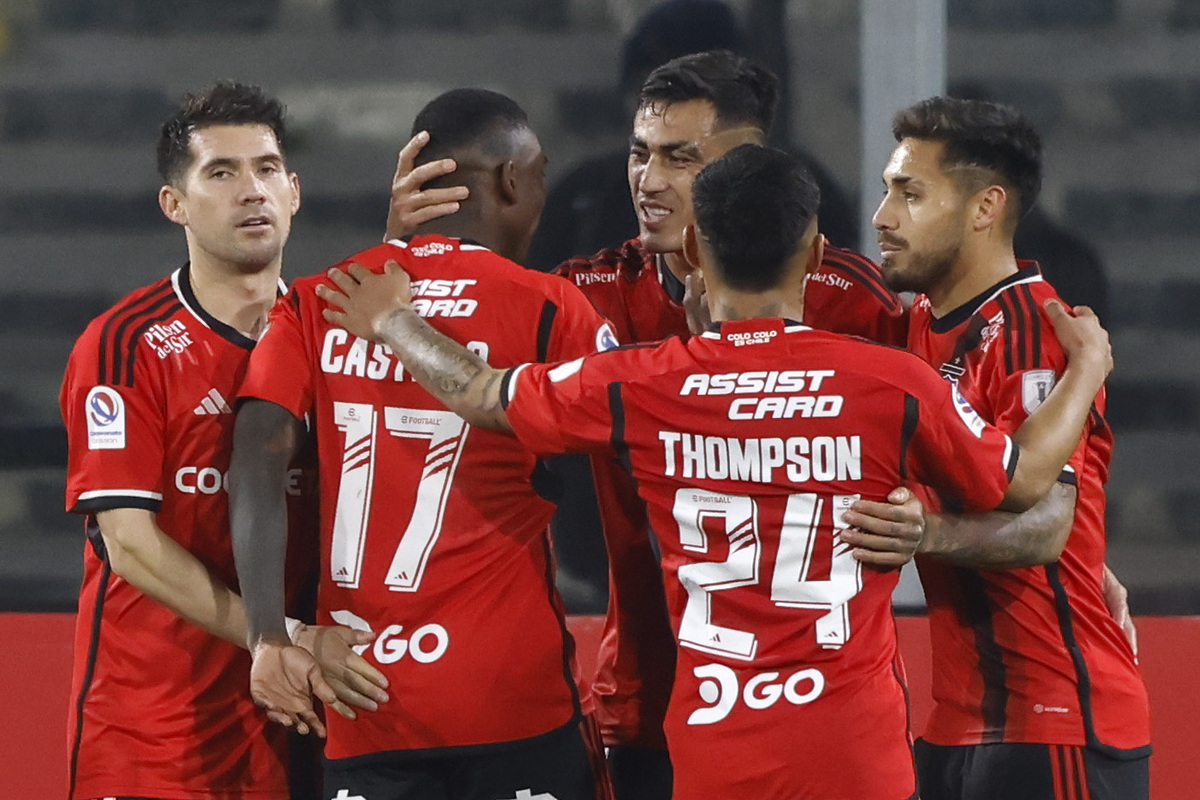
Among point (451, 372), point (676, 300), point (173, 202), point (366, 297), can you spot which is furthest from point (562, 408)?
point (173, 202)

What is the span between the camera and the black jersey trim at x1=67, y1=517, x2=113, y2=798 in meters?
2.47

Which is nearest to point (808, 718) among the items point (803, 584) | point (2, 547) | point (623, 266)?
point (803, 584)

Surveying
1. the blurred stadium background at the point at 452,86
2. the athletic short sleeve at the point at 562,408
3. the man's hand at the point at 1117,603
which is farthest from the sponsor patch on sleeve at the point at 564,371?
the blurred stadium background at the point at 452,86

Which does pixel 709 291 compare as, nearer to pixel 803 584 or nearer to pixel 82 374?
pixel 803 584

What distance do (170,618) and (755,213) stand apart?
1.26m

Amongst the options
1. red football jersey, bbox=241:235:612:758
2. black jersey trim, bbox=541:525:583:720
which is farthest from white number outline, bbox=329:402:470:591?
black jersey trim, bbox=541:525:583:720

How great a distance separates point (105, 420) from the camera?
7.78ft

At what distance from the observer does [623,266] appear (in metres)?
2.79

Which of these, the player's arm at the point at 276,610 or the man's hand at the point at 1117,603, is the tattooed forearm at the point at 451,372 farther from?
the man's hand at the point at 1117,603

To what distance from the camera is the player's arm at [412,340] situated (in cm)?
209

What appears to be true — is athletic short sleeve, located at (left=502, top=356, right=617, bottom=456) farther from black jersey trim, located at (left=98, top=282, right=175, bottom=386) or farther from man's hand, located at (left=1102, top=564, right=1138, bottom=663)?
man's hand, located at (left=1102, top=564, right=1138, bottom=663)

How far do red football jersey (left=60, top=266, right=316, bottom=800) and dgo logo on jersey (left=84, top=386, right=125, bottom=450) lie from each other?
1 cm

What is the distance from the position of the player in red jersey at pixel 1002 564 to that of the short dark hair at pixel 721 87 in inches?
13.6

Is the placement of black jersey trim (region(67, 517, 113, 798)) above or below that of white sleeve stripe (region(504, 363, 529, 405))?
below
